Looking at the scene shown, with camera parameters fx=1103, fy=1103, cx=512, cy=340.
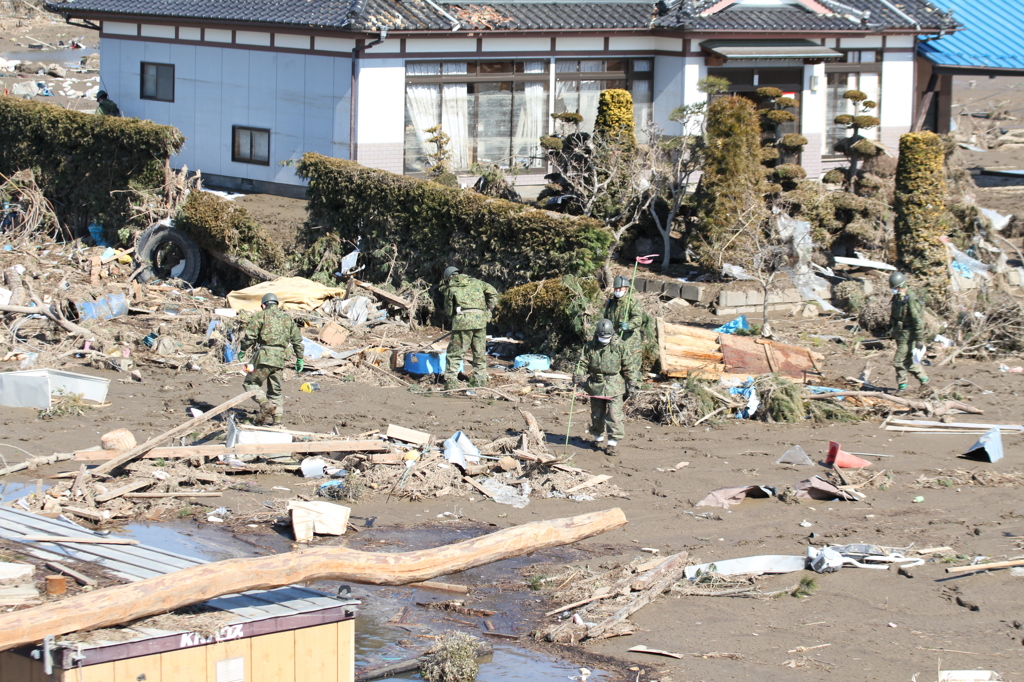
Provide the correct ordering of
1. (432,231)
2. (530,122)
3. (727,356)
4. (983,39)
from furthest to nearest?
(983,39) → (530,122) → (432,231) → (727,356)

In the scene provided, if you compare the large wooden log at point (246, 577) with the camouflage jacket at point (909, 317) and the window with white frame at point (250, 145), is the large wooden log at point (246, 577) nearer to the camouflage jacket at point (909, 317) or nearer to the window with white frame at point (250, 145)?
the camouflage jacket at point (909, 317)

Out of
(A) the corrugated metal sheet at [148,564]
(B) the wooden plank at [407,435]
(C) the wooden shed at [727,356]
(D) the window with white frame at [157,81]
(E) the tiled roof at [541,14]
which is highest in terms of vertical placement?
(E) the tiled roof at [541,14]

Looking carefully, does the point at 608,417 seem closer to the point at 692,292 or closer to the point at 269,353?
the point at 269,353

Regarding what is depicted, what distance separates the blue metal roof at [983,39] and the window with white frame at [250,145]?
49.5 ft

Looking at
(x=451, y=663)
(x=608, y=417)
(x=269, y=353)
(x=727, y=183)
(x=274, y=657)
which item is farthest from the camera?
(x=727, y=183)

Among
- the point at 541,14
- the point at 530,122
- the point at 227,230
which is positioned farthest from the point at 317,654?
the point at 541,14

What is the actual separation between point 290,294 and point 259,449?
21.4 feet

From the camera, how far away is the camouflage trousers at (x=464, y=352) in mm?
14078

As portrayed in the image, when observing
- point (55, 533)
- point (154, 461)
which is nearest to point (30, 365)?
point (154, 461)

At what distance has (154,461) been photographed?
10555 mm

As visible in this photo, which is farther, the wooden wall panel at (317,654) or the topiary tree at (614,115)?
the topiary tree at (614,115)

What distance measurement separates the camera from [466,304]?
1405cm

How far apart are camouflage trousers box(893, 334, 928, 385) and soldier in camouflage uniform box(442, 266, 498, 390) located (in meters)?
5.22

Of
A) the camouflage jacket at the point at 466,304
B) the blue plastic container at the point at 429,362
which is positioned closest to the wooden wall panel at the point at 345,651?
the camouflage jacket at the point at 466,304
